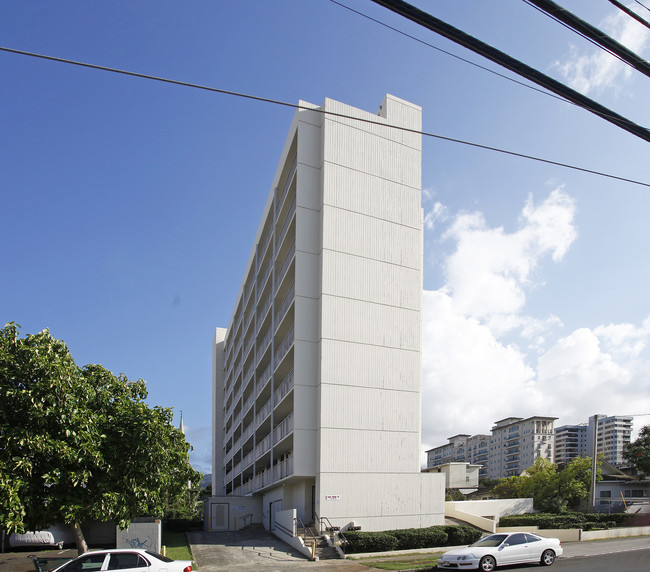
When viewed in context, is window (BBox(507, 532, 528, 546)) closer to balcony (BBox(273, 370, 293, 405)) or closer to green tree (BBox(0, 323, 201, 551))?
green tree (BBox(0, 323, 201, 551))

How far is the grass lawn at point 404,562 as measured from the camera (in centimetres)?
2009

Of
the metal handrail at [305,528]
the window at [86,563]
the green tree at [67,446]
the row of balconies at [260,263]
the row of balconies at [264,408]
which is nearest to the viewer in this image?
the window at [86,563]

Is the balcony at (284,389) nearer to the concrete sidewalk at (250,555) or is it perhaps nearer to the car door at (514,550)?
the concrete sidewalk at (250,555)

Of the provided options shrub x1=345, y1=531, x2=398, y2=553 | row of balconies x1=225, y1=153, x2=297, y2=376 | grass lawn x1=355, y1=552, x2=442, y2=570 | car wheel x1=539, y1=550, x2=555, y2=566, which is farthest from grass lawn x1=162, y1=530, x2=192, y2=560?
row of balconies x1=225, y1=153, x2=297, y2=376

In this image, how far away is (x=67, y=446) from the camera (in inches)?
672

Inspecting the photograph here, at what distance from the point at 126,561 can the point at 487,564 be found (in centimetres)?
1088

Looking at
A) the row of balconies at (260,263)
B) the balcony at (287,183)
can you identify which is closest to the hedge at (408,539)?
the row of balconies at (260,263)

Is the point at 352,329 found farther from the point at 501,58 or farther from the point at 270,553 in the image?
the point at 501,58

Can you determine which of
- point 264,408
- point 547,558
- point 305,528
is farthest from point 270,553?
point 264,408

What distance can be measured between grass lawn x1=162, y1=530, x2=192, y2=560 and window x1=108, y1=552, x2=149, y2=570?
1095 centimetres

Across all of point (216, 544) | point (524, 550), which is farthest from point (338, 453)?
point (524, 550)

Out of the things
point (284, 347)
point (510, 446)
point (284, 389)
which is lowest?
point (510, 446)

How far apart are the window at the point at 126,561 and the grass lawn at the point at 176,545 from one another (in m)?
10.9

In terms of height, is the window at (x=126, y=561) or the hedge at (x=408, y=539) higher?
the window at (x=126, y=561)
